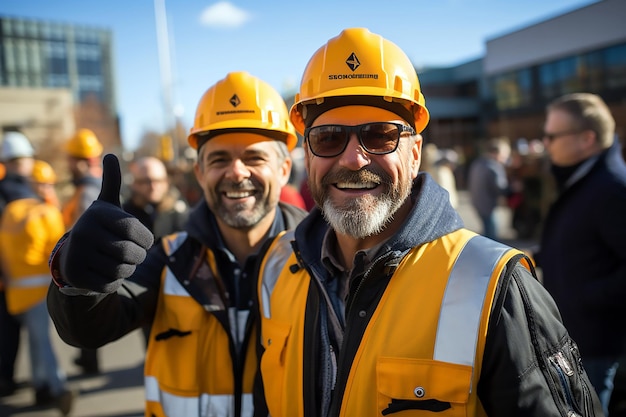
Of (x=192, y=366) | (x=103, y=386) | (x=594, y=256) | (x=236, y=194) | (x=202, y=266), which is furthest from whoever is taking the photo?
(x=103, y=386)

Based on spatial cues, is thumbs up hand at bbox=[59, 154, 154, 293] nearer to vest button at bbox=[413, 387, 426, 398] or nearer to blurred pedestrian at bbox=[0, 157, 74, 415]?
vest button at bbox=[413, 387, 426, 398]

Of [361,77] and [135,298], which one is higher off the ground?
[361,77]

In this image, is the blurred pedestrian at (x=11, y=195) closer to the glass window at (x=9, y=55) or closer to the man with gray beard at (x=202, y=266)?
the man with gray beard at (x=202, y=266)

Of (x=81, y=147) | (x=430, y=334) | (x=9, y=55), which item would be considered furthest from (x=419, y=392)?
(x=9, y=55)

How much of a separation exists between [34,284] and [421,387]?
4.00 metres

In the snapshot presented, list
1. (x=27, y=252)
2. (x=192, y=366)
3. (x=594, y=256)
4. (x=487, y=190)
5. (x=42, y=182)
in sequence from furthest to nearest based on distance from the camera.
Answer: (x=487, y=190), (x=42, y=182), (x=27, y=252), (x=594, y=256), (x=192, y=366)

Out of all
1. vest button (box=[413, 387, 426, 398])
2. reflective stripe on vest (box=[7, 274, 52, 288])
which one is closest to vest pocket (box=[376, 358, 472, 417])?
vest button (box=[413, 387, 426, 398])

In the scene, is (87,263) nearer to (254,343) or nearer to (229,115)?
(254,343)

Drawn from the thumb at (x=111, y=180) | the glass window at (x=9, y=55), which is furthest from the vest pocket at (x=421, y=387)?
the glass window at (x=9, y=55)

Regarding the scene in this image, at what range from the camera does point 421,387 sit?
1.36m

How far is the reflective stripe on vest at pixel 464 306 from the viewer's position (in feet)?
4.38

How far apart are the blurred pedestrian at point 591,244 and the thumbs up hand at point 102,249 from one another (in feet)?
7.53

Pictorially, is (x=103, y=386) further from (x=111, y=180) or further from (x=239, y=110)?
(x=111, y=180)

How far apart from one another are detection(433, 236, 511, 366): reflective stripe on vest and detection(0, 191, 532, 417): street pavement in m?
3.60
